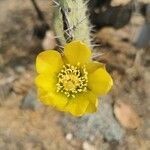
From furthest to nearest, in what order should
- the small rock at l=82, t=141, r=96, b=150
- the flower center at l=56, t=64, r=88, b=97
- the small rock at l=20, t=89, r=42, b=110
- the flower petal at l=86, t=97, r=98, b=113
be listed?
1. the small rock at l=20, t=89, r=42, b=110
2. the small rock at l=82, t=141, r=96, b=150
3. the flower center at l=56, t=64, r=88, b=97
4. the flower petal at l=86, t=97, r=98, b=113

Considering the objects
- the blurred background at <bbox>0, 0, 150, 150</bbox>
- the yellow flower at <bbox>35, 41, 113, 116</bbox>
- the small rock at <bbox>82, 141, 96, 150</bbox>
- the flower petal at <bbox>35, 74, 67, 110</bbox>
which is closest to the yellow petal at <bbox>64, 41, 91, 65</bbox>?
the yellow flower at <bbox>35, 41, 113, 116</bbox>

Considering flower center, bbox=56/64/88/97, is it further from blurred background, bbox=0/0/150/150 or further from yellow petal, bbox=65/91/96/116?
blurred background, bbox=0/0/150/150

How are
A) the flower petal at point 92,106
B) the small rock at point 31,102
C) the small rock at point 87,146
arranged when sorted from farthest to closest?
the small rock at point 31,102 < the small rock at point 87,146 < the flower petal at point 92,106

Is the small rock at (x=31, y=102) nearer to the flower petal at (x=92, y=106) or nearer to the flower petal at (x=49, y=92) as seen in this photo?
the flower petal at (x=49, y=92)

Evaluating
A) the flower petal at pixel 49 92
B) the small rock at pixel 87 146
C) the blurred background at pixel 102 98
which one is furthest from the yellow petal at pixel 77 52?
the small rock at pixel 87 146

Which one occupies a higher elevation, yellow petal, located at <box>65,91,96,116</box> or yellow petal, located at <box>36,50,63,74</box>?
yellow petal, located at <box>36,50,63,74</box>

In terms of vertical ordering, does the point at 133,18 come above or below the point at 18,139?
above

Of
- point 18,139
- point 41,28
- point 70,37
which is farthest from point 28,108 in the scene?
point 70,37

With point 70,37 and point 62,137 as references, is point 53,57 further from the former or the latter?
point 62,137
